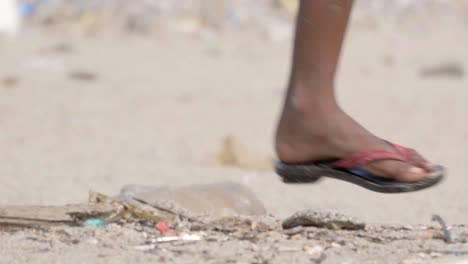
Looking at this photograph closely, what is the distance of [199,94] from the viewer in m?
7.34

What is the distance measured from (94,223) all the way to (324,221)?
560 mm

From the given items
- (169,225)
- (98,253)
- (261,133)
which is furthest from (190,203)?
(261,133)

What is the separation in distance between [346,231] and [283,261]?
0.35 m

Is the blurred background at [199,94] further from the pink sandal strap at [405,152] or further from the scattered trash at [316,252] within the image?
the scattered trash at [316,252]

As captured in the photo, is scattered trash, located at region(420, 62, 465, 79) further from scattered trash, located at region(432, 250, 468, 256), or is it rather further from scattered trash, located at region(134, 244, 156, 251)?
scattered trash, located at region(134, 244, 156, 251)

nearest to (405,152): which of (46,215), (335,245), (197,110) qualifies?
(335,245)

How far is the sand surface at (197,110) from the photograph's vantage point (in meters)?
4.23

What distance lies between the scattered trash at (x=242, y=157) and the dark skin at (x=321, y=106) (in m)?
2.22

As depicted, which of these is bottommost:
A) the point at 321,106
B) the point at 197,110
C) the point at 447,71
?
the point at 197,110

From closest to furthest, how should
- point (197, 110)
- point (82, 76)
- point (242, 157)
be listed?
point (242, 157) < point (197, 110) < point (82, 76)

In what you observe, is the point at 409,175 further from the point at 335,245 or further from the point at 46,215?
the point at 46,215

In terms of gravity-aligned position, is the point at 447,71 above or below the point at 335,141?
below

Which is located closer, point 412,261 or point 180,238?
point 412,261

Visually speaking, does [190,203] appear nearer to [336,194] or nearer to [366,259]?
[366,259]
